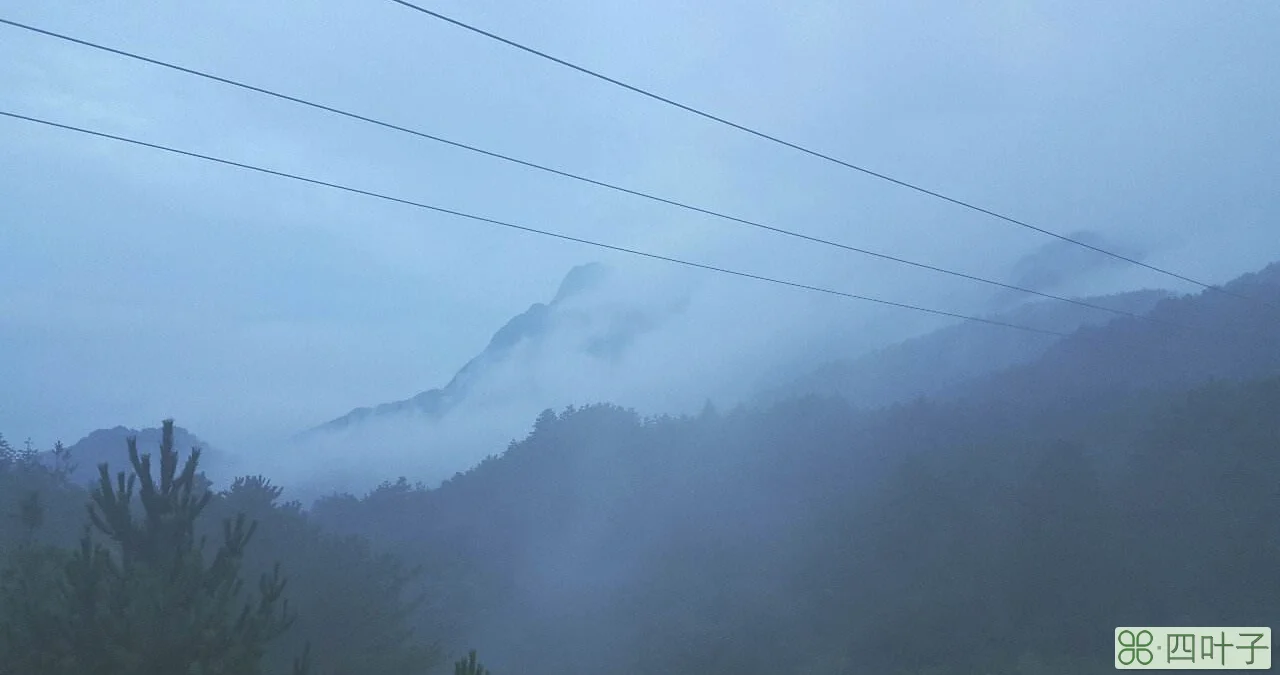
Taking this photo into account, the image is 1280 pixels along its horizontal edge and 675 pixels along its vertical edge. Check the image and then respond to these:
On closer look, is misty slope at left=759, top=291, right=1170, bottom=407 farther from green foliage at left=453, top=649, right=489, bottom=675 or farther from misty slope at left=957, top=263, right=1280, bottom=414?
green foliage at left=453, top=649, right=489, bottom=675

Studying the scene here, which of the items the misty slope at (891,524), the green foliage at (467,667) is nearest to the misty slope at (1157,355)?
the misty slope at (891,524)

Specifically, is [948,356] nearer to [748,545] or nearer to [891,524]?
[748,545]

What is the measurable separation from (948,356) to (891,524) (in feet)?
212

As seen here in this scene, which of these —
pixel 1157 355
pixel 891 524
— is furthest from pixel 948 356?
pixel 891 524

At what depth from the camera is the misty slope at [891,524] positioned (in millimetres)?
30453

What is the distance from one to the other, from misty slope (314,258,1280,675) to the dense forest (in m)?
0.14

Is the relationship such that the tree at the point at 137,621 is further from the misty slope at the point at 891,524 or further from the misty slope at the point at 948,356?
the misty slope at the point at 948,356

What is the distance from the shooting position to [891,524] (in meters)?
37.8

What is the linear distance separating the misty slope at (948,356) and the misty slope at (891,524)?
82.9 ft

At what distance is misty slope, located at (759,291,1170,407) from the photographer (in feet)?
295

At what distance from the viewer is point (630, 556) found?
47688 millimetres

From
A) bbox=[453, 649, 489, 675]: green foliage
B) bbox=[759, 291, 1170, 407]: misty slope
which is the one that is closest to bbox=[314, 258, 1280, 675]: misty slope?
bbox=[453, 649, 489, 675]: green foliage

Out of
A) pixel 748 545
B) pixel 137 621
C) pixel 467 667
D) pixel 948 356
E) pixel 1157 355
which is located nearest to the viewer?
pixel 467 667

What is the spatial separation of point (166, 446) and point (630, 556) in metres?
36.4
